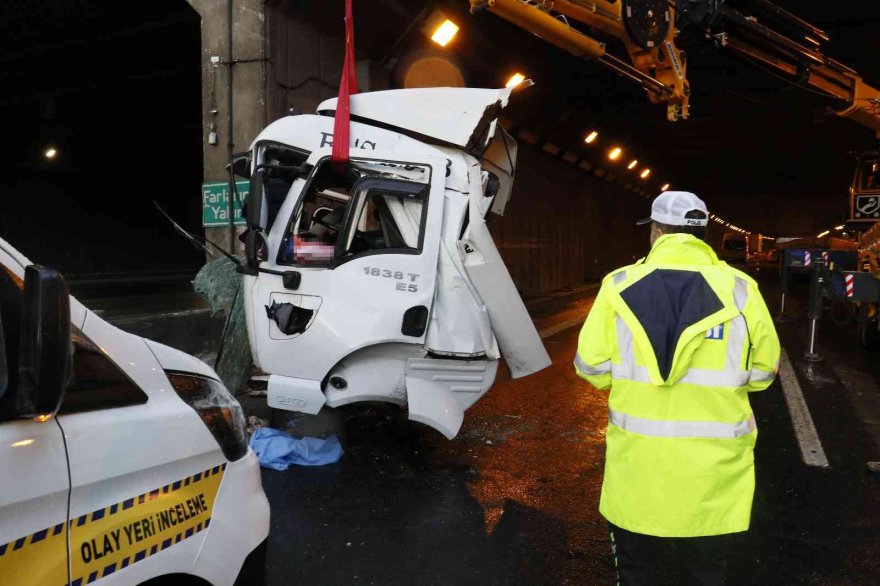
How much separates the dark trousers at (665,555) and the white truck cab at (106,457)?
1.34m

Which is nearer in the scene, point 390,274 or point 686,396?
→ point 686,396

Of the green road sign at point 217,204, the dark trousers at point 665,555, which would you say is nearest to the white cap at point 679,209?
the dark trousers at point 665,555

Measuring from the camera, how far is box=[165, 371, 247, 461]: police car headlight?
7.06 ft

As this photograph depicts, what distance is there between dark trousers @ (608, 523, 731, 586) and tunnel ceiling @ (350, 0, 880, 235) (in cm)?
895

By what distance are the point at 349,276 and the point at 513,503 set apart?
1.97m

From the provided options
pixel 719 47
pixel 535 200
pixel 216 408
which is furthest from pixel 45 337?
pixel 535 200

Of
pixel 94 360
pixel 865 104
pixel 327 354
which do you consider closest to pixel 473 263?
pixel 327 354

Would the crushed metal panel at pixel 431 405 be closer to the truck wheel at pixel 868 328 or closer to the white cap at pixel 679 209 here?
the white cap at pixel 679 209

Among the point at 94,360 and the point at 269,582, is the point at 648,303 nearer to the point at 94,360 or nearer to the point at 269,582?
the point at 94,360

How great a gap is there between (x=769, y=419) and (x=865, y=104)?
919cm

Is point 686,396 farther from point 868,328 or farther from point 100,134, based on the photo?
point 100,134

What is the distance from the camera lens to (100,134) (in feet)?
68.9

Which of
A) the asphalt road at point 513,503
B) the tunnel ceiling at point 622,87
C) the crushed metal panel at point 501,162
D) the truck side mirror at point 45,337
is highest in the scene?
the tunnel ceiling at point 622,87

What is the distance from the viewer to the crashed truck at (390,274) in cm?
483
